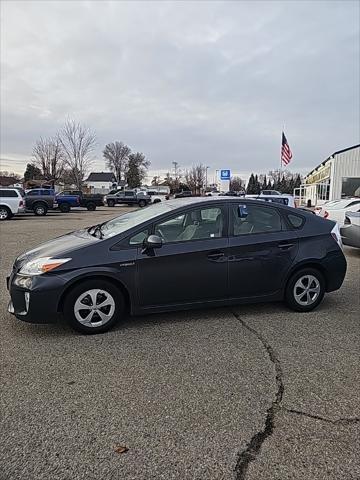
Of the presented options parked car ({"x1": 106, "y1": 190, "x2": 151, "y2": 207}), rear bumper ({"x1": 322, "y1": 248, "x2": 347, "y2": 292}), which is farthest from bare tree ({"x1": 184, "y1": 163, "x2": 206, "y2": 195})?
rear bumper ({"x1": 322, "y1": 248, "x2": 347, "y2": 292})

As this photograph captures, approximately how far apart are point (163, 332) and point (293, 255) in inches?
76.4

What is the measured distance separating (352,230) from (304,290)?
521 centimetres

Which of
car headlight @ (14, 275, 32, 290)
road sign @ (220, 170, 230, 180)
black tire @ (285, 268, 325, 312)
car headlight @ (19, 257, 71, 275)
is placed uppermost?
road sign @ (220, 170, 230, 180)

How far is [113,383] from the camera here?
3.17 m

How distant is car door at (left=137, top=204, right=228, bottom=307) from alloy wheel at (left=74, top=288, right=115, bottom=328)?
0.36 m

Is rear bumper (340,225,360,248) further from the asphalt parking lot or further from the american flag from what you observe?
the american flag

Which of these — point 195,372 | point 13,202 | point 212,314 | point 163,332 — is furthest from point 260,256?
point 13,202

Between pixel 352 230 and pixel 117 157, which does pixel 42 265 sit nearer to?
pixel 352 230

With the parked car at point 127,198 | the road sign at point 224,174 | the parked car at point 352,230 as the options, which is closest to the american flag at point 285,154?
the road sign at point 224,174

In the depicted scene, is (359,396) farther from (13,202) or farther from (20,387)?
(13,202)

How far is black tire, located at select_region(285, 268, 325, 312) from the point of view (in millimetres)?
4906

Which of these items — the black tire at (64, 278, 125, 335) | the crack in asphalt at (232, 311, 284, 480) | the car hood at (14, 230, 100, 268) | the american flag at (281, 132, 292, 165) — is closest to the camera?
the crack in asphalt at (232, 311, 284, 480)

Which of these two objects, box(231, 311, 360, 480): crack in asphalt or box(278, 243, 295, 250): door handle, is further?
box(278, 243, 295, 250): door handle

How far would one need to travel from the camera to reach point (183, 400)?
2.92m
